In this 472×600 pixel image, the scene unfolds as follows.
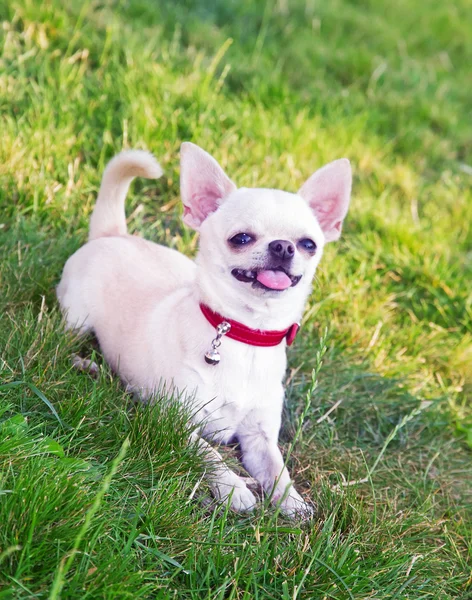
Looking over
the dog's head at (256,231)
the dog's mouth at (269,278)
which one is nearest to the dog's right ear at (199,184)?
the dog's head at (256,231)

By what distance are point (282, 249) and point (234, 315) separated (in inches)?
12.3

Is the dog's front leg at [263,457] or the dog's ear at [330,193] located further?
the dog's ear at [330,193]

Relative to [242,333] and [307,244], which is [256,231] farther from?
[242,333]

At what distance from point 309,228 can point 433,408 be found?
1133 millimetres

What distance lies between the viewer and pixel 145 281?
279cm

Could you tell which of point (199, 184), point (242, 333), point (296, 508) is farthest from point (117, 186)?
point (296, 508)

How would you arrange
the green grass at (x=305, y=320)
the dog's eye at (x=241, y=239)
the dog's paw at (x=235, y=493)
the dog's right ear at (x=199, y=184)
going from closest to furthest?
the green grass at (x=305, y=320)
the dog's paw at (x=235, y=493)
the dog's eye at (x=241, y=239)
the dog's right ear at (x=199, y=184)

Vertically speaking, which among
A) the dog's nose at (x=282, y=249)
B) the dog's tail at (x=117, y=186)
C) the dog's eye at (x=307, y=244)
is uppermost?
the dog's nose at (x=282, y=249)

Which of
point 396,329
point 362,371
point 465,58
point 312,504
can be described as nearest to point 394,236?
point 396,329

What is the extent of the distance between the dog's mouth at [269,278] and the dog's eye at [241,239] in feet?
0.32

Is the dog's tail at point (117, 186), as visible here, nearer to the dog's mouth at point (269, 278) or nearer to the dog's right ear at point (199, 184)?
the dog's right ear at point (199, 184)

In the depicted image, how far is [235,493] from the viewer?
210cm

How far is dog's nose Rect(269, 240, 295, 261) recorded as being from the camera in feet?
6.90

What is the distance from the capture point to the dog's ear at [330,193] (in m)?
2.46
